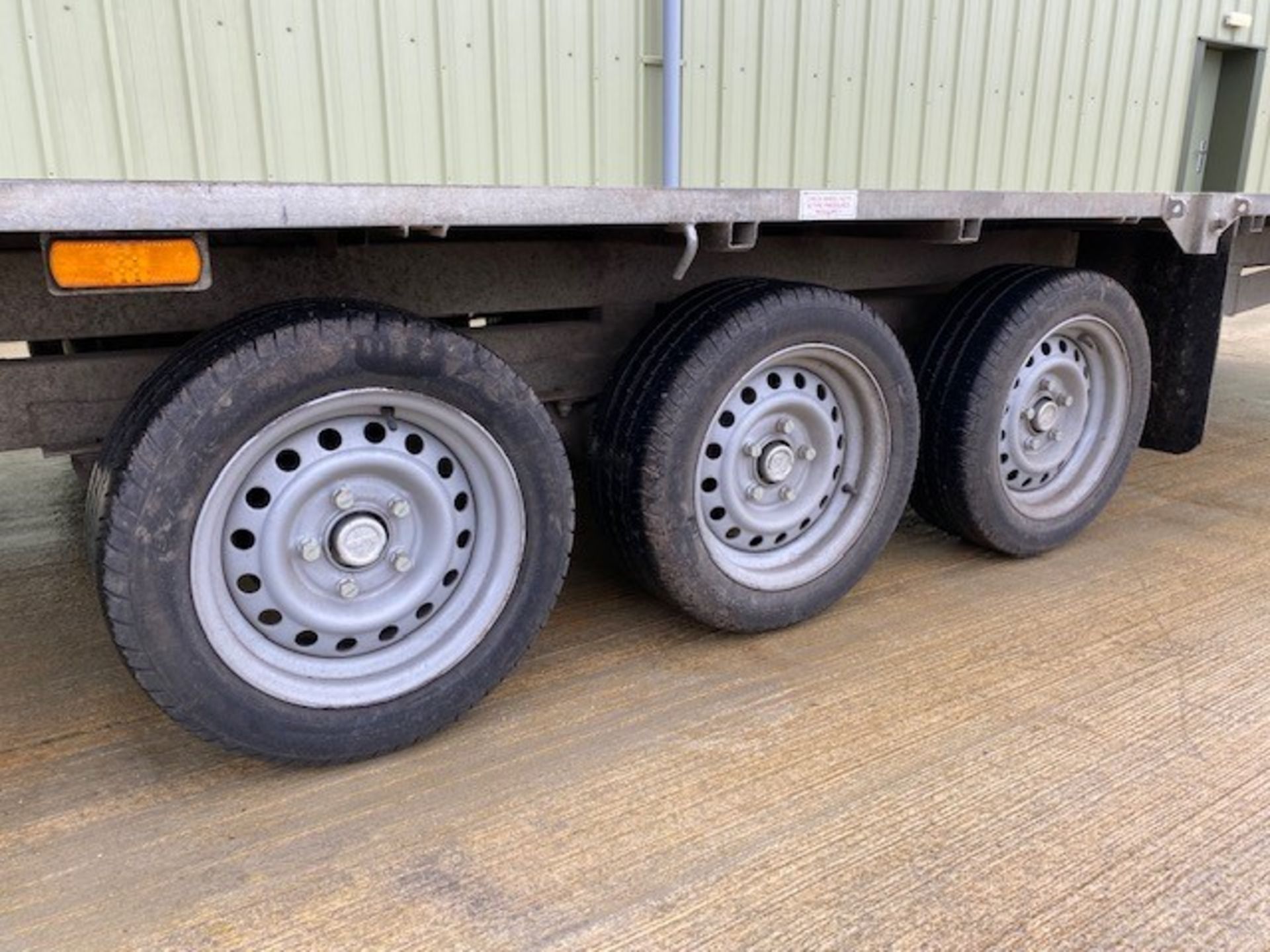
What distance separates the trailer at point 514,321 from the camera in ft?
6.82

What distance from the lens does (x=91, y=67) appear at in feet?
9.46

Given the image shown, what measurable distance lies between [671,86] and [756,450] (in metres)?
1.61

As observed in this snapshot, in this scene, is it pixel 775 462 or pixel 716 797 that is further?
pixel 775 462

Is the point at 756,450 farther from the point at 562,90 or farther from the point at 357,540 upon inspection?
the point at 562,90

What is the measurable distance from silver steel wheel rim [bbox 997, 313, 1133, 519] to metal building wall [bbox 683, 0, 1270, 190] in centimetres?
138

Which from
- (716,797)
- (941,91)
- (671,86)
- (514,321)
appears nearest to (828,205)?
(514,321)

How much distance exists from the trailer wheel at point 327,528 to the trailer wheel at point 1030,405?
1552mm

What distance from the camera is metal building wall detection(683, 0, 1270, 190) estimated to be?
13.2 ft

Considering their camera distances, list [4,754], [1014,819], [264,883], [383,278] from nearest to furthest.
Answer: [264,883] < [1014,819] < [4,754] < [383,278]

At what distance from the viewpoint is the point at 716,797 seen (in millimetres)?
2232

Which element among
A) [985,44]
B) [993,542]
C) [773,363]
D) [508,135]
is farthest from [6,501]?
[985,44]

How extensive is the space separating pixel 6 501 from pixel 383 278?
2.81 meters

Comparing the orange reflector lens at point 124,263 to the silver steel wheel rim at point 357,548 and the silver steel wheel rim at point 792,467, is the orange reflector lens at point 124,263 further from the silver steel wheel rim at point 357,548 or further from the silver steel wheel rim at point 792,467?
the silver steel wheel rim at point 792,467

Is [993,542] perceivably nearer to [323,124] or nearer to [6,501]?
[323,124]
